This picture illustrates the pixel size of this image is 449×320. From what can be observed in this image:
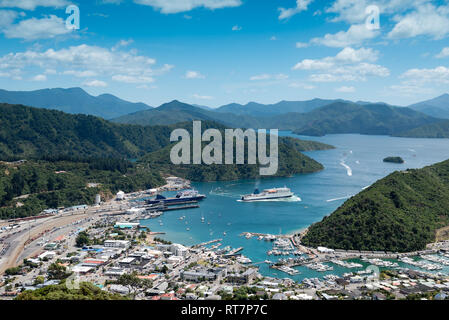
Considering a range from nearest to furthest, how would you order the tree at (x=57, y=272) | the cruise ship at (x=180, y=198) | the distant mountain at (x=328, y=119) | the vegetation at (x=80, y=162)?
the tree at (x=57, y=272) < the vegetation at (x=80, y=162) < the cruise ship at (x=180, y=198) < the distant mountain at (x=328, y=119)

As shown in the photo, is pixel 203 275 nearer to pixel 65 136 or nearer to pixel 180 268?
pixel 180 268

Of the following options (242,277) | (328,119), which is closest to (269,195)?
(242,277)

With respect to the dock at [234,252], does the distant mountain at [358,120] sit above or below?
above

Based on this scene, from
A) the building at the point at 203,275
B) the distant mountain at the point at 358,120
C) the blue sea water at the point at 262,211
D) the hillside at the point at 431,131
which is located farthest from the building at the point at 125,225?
the distant mountain at the point at 358,120

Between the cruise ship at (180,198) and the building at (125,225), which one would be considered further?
the cruise ship at (180,198)

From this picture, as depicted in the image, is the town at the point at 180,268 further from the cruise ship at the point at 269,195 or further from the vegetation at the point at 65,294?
the cruise ship at the point at 269,195

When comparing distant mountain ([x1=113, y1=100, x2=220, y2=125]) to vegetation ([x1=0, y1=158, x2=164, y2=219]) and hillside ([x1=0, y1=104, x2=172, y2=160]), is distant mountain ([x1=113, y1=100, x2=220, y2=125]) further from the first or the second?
vegetation ([x1=0, y1=158, x2=164, y2=219])
